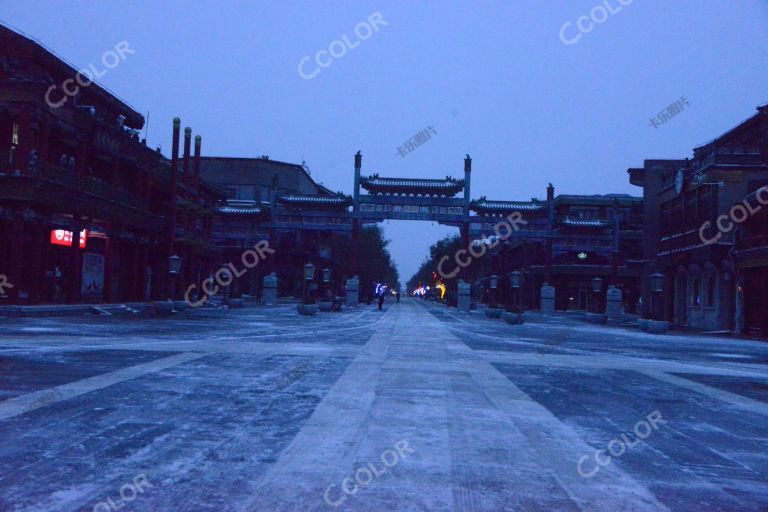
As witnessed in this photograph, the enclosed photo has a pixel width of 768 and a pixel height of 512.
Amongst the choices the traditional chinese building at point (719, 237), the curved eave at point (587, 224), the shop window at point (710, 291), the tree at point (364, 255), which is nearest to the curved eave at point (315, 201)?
the tree at point (364, 255)

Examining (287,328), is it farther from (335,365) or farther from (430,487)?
(430,487)

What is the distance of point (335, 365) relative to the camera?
39.3 feet

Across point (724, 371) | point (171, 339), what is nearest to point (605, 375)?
point (724, 371)

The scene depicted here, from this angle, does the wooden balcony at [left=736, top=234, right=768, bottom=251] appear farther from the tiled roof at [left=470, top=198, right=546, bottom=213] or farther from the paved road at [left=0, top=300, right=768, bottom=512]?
the tiled roof at [left=470, top=198, right=546, bottom=213]

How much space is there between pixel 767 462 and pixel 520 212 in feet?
148

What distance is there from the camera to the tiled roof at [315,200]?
4875 cm
